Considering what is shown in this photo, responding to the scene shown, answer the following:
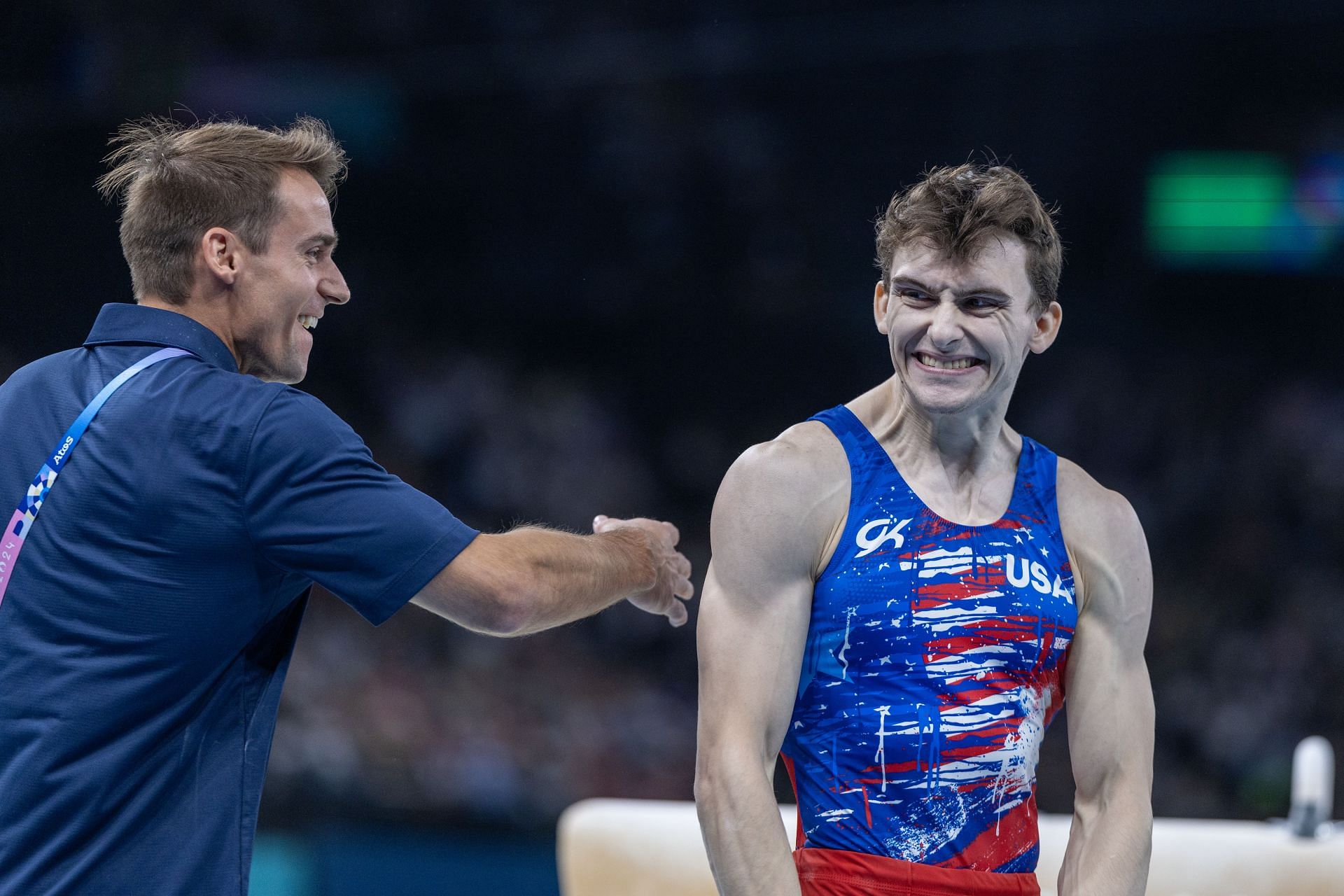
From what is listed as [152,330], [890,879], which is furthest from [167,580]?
[890,879]

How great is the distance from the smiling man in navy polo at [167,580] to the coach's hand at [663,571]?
46cm

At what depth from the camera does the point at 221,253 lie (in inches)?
84.7

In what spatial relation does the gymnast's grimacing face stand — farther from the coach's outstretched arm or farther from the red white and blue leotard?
the coach's outstretched arm

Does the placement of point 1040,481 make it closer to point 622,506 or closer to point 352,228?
point 622,506

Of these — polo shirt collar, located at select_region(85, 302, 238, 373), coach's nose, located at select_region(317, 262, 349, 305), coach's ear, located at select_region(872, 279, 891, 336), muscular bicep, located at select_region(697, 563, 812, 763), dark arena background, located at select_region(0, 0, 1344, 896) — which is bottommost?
muscular bicep, located at select_region(697, 563, 812, 763)

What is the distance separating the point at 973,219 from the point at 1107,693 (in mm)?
842

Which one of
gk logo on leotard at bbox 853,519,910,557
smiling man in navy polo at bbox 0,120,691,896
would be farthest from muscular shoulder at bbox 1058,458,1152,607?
smiling man in navy polo at bbox 0,120,691,896

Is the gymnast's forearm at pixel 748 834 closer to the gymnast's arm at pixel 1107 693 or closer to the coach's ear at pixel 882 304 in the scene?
the gymnast's arm at pixel 1107 693

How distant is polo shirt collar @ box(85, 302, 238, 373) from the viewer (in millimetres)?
2068

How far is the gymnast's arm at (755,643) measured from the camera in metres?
2.02

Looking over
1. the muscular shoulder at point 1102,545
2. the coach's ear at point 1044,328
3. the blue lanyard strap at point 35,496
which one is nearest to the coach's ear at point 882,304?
the coach's ear at point 1044,328

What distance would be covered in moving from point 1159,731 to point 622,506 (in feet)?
12.3

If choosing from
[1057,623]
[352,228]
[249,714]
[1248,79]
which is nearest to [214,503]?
[249,714]

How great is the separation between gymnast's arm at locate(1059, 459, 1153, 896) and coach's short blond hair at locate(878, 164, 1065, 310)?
0.42m
